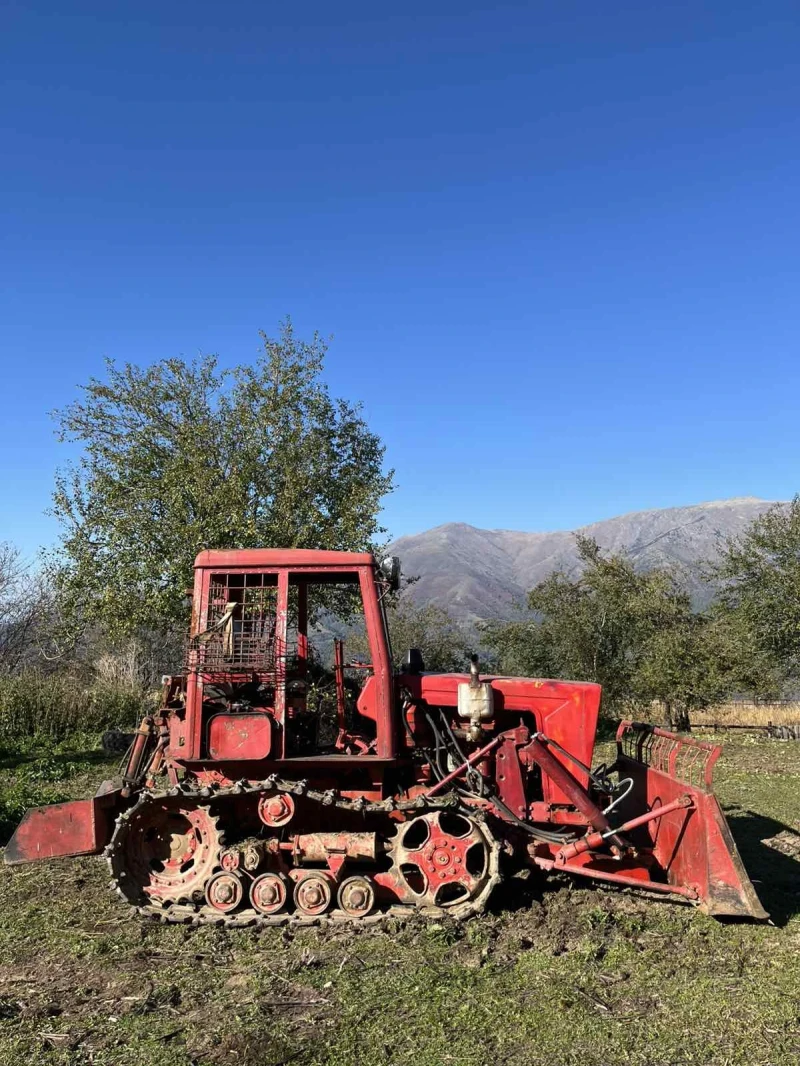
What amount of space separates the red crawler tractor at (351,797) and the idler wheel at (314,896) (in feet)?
0.05

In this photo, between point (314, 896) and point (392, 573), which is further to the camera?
point (392, 573)

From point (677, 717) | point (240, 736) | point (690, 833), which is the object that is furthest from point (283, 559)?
point (677, 717)

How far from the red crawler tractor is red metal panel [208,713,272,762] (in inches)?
0.5

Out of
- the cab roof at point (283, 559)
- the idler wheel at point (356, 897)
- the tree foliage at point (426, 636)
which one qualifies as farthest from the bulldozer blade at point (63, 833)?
the tree foliage at point (426, 636)

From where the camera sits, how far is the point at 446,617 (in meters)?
27.5

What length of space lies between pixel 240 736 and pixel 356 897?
1502 mm

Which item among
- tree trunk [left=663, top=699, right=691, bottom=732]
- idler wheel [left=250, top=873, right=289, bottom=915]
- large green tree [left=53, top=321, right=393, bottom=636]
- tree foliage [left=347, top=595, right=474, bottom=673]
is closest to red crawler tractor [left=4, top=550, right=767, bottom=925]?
idler wheel [left=250, top=873, right=289, bottom=915]

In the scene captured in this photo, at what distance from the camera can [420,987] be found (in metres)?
4.60

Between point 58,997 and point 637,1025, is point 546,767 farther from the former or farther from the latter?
point 58,997

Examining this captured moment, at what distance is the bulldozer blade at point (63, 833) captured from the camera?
655 centimetres

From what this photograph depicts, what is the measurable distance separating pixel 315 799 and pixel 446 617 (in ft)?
71.5

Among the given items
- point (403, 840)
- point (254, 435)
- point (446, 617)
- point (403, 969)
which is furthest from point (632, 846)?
point (446, 617)

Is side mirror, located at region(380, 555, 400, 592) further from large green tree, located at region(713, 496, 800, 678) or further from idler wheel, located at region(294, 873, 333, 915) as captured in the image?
large green tree, located at region(713, 496, 800, 678)

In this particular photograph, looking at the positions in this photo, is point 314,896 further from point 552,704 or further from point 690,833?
point 690,833
